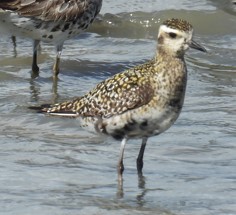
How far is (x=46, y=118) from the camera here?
8812mm

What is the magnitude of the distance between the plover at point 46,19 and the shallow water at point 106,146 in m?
0.42

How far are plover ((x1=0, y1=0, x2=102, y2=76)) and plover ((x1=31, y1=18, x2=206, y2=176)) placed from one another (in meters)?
3.62

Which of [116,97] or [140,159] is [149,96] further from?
[140,159]

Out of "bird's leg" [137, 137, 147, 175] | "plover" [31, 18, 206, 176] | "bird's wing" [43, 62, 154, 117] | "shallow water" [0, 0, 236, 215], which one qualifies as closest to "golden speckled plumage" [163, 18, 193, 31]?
"plover" [31, 18, 206, 176]

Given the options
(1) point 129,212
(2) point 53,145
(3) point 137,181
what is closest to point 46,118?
(2) point 53,145

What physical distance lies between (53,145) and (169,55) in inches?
60.4

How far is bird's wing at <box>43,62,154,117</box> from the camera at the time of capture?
6984 millimetres

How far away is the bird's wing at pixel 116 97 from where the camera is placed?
6.98 meters

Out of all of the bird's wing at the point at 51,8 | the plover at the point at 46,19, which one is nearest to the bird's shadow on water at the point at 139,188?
the plover at the point at 46,19

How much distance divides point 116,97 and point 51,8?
3959mm

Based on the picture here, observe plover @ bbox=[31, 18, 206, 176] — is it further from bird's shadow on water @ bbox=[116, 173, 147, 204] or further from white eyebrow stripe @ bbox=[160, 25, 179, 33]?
bird's shadow on water @ bbox=[116, 173, 147, 204]

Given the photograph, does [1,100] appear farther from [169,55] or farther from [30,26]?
[169,55]

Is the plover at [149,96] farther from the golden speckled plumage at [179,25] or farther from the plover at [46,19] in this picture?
the plover at [46,19]

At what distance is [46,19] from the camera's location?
1081 centimetres
